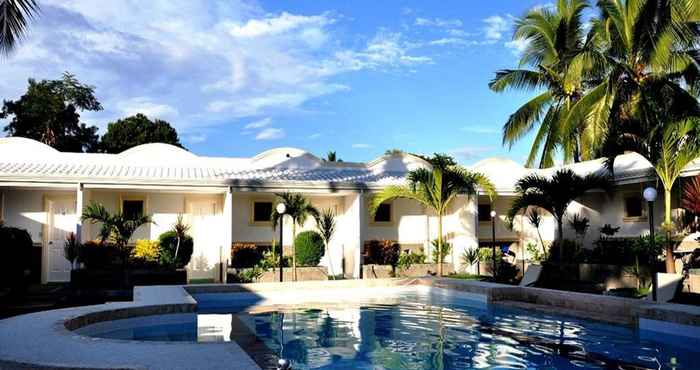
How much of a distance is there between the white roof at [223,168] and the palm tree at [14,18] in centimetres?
888

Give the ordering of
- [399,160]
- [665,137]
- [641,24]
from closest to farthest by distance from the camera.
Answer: [665,137], [641,24], [399,160]

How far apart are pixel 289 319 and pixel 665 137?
9.52m

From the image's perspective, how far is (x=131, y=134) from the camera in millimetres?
48750

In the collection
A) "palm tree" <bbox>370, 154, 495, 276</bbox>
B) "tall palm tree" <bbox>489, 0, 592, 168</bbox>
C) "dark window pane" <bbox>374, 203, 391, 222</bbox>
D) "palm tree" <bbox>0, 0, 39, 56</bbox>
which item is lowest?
"dark window pane" <bbox>374, 203, 391, 222</bbox>

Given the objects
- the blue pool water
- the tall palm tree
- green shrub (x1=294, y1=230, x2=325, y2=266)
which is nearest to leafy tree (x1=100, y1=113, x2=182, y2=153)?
the tall palm tree

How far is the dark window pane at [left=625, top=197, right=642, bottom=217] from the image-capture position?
2097cm

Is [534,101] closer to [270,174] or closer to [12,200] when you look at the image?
[270,174]

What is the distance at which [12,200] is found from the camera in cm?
1895

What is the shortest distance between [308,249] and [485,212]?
881 cm

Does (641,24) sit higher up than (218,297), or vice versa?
(641,24)

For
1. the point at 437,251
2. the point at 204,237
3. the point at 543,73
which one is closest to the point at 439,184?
the point at 437,251

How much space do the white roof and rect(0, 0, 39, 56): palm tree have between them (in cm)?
888

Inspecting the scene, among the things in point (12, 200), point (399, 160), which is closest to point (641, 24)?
point (399, 160)

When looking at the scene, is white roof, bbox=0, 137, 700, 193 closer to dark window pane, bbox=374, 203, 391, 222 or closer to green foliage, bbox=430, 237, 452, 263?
dark window pane, bbox=374, 203, 391, 222
